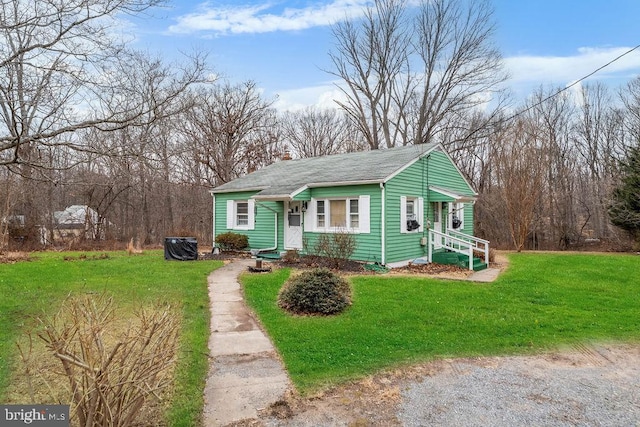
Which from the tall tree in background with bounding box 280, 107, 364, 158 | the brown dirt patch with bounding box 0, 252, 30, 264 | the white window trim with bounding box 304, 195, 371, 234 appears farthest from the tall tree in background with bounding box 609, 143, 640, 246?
the brown dirt patch with bounding box 0, 252, 30, 264

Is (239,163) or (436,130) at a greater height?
(436,130)

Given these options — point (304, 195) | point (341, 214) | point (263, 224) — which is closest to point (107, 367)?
point (341, 214)

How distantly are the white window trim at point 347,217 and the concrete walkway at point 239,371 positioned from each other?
18.8 feet

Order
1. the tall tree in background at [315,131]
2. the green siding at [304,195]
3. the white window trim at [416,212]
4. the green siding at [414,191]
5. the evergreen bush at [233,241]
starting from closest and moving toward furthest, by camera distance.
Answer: the green siding at [414,191] < the white window trim at [416,212] < the green siding at [304,195] < the evergreen bush at [233,241] < the tall tree in background at [315,131]

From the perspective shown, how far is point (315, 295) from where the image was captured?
6.72 m

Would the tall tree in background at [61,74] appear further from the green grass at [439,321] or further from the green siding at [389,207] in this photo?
the green siding at [389,207]

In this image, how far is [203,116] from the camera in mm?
25406

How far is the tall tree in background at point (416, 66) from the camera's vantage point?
24969 millimetres

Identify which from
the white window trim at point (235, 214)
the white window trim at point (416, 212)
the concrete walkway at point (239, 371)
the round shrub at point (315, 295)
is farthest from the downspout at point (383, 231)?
the white window trim at point (235, 214)

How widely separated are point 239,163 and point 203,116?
3.80m

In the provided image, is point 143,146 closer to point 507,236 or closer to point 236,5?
point 236,5

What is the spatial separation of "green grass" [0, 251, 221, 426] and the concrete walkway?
13cm

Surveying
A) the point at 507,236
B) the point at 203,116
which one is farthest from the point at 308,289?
the point at 203,116

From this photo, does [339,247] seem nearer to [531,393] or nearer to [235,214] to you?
[235,214]
